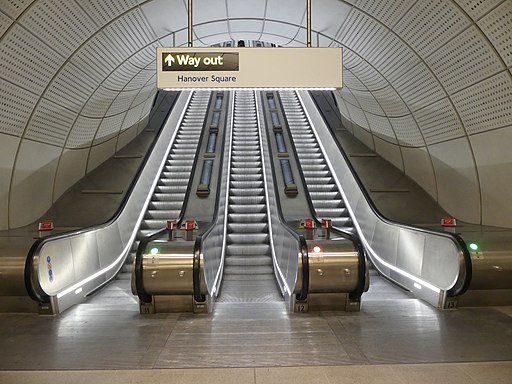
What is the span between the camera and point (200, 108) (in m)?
16.0

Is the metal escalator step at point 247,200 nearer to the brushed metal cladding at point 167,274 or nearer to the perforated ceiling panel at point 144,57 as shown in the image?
the perforated ceiling panel at point 144,57

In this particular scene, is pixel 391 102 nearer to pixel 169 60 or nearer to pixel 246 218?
pixel 246 218

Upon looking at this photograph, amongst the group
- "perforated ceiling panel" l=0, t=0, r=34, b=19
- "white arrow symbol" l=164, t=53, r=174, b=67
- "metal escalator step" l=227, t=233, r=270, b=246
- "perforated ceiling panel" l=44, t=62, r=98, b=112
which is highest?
"perforated ceiling panel" l=0, t=0, r=34, b=19

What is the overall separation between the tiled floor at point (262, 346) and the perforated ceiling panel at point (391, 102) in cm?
442

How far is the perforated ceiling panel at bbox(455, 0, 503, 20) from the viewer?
460 cm

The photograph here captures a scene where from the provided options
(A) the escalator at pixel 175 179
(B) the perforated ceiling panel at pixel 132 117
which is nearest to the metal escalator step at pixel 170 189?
(A) the escalator at pixel 175 179

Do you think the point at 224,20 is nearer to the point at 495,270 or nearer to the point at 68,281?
the point at 68,281

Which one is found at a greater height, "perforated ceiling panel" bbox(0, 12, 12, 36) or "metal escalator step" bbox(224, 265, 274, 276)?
"perforated ceiling panel" bbox(0, 12, 12, 36)

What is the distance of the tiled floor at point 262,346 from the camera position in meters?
3.41

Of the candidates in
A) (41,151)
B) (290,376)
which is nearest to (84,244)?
(41,151)

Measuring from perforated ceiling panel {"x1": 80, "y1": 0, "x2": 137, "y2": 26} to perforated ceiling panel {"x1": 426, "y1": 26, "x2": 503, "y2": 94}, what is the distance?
4359mm

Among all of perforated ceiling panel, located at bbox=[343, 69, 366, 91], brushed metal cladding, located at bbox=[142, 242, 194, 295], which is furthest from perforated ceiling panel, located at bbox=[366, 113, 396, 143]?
brushed metal cladding, located at bbox=[142, 242, 194, 295]

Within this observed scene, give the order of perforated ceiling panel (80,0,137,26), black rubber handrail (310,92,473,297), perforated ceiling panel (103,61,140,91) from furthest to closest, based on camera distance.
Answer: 1. perforated ceiling panel (103,61,140,91)
2. perforated ceiling panel (80,0,137,26)
3. black rubber handrail (310,92,473,297)

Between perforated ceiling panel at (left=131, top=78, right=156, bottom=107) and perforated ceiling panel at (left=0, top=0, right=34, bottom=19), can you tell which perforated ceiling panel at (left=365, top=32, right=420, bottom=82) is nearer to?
perforated ceiling panel at (left=0, top=0, right=34, bottom=19)
